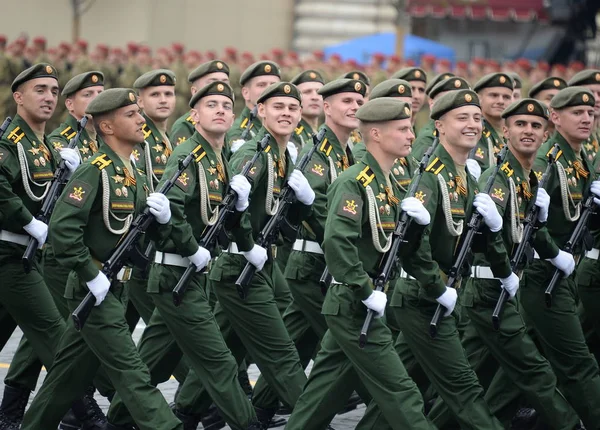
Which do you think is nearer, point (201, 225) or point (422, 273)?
point (422, 273)

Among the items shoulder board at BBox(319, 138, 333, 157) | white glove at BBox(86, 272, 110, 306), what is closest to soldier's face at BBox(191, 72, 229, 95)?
Result: shoulder board at BBox(319, 138, 333, 157)

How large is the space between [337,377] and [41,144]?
2.56 m

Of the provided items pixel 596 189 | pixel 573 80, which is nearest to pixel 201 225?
pixel 596 189

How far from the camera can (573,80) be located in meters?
10.5

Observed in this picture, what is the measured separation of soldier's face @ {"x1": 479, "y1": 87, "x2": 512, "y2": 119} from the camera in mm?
10211

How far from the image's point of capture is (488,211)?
7535 mm

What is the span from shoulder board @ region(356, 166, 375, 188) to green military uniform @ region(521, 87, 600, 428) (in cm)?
150

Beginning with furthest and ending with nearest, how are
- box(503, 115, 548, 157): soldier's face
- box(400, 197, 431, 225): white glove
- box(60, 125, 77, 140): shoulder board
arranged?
1. box(60, 125, 77, 140): shoulder board
2. box(503, 115, 548, 157): soldier's face
3. box(400, 197, 431, 225): white glove

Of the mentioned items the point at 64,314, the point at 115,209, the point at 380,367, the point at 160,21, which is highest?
the point at 115,209

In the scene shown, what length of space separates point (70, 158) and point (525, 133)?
108 inches

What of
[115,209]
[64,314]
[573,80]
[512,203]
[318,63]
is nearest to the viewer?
[115,209]

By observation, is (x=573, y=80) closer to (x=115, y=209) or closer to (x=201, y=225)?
(x=201, y=225)

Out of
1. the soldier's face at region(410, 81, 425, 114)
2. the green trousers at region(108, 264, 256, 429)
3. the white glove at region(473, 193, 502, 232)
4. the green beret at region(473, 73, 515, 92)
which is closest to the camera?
the green trousers at region(108, 264, 256, 429)

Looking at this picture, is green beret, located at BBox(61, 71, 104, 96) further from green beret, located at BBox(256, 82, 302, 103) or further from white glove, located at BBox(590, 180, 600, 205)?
white glove, located at BBox(590, 180, 600, 205)
